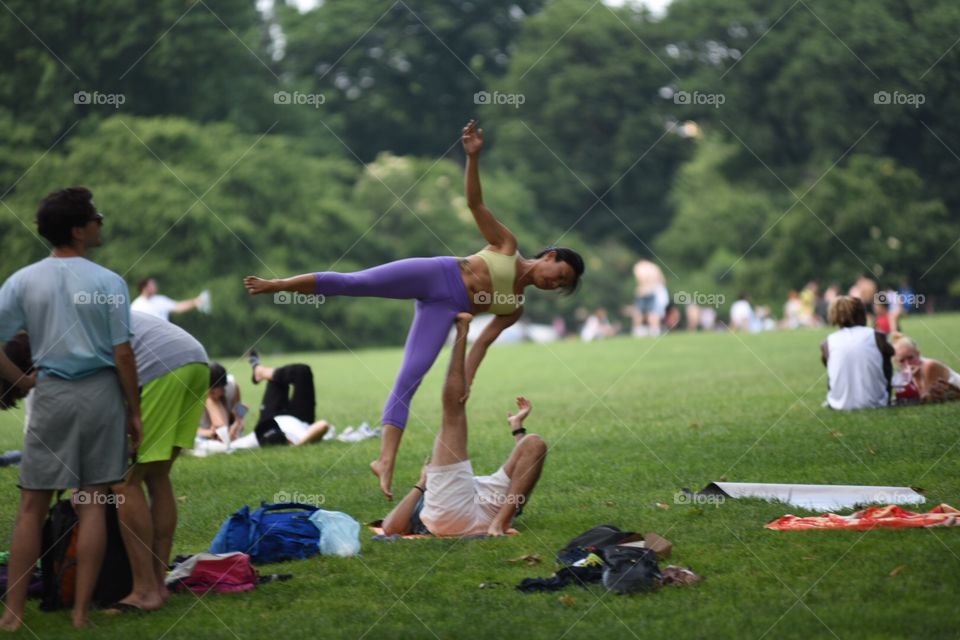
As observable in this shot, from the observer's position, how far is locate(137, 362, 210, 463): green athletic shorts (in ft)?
24.9

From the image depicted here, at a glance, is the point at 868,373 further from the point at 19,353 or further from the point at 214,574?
the point at 19,353

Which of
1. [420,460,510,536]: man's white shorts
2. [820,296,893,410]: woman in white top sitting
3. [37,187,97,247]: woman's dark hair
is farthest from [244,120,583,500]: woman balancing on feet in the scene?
[820,296,893,410]: woman in white top sitting

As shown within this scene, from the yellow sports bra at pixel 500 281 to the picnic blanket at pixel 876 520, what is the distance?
2.44 meters

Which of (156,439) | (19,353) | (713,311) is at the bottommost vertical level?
(156,439)

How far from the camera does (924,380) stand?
15.4 metres

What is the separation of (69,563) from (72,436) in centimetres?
84

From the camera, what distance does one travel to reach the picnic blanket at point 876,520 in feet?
28.4

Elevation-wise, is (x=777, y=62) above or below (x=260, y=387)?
above

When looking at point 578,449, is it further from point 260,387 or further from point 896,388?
point 260,387

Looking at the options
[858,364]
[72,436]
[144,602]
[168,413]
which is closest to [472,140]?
[168,413]

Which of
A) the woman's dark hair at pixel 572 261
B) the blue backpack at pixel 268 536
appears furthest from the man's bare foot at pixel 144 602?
the woman's dark hair at pixel 572 261

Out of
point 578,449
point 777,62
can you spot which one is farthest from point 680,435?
point 777,62

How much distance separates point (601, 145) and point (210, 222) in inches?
1130

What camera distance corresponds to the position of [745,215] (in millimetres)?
63375
